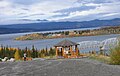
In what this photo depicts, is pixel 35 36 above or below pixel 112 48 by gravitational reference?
below

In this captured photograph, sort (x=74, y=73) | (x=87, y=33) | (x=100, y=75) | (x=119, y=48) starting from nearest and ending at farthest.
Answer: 1. (x=100, y=75)
2. (x=74, y=73)
3. (x=119, y=48)
4. (x=87, y=33)

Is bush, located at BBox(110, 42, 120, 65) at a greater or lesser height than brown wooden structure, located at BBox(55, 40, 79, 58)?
greater

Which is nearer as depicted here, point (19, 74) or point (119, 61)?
point (19, 74)

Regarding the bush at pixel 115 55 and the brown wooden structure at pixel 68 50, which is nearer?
the bush at pixel 115 55

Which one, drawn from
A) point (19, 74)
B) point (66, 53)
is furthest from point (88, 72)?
point (66, 53)

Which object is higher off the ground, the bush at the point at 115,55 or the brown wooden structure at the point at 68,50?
the bush at the point at 115,55

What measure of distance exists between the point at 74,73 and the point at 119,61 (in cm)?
455

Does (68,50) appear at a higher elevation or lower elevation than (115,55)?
lower

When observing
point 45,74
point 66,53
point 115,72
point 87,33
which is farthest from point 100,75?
point 87,33

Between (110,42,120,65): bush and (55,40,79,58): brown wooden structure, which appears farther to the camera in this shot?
(55,40,79,58): brown wooden structure

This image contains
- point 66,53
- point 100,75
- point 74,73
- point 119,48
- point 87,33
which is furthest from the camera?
point 87,33

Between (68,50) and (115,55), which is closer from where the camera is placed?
(115,55)

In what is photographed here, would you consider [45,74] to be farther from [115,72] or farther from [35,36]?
[35,36]

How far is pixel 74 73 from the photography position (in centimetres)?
1931
